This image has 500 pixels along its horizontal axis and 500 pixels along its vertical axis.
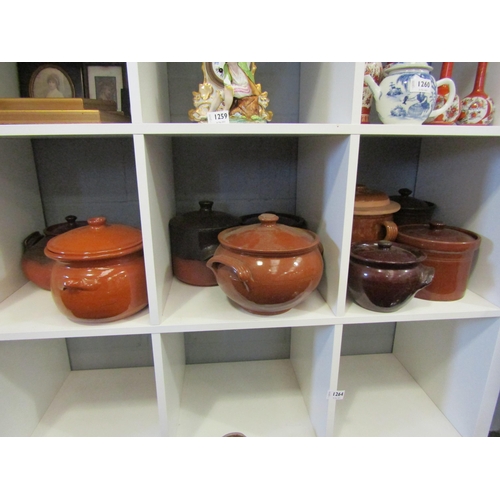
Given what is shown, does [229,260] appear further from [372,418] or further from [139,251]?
[372,418]

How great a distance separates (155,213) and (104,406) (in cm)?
67

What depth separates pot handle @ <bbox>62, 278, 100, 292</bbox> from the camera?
0.66 metres

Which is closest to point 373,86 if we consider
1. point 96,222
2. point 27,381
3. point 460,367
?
point 96,222

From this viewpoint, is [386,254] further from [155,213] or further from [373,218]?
[155,213]

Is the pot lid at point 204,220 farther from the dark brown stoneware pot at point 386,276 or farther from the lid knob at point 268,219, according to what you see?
the dark brown stoneware pot at point 386,276

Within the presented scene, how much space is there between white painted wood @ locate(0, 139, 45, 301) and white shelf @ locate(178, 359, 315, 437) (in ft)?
1.92

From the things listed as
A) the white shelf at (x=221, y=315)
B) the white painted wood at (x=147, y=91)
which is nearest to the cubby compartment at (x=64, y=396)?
the white shelf at (x=221, y=315)

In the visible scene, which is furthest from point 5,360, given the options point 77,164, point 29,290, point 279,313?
point 279,313

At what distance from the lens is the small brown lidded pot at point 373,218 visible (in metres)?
0.80

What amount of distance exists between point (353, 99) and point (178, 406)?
0.90 meters

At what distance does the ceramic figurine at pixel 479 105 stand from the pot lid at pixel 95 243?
79cm

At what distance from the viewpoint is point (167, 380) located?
2.57ft

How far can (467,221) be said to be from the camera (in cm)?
87

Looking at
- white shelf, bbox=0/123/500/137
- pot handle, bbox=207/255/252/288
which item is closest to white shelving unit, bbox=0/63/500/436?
white shelf, bbox=0/123/500/137
